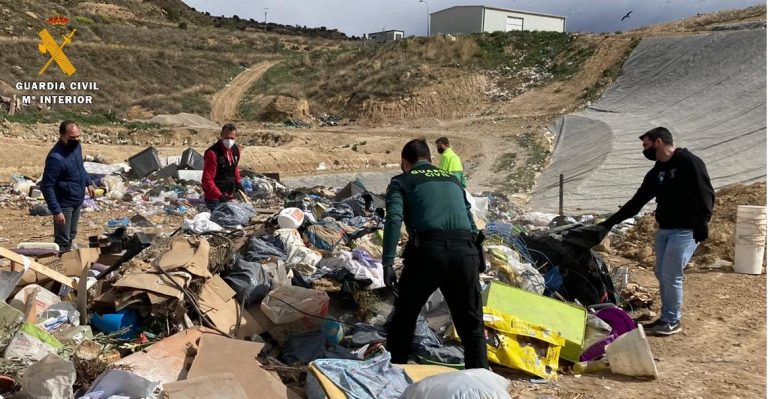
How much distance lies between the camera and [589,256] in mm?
5441

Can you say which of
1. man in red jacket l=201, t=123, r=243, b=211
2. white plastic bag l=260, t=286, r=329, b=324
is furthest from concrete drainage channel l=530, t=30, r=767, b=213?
white plastic bag l=260, t=286, r=329, b=324

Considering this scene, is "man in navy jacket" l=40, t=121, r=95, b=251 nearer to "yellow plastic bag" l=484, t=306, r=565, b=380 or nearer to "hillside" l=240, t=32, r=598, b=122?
"yellow plastic bag" l=484, t=306, r=565, b=380

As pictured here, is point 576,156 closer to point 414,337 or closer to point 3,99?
point 414,337

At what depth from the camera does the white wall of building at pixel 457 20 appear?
140ft

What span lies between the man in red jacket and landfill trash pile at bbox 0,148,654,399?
567 millimetres

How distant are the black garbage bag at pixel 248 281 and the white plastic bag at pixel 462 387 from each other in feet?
6.69

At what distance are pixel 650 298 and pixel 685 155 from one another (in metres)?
1.66

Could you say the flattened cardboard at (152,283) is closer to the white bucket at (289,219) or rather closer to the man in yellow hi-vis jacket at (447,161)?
the white bucket at (289,219)

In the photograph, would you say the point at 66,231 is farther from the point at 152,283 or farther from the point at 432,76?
the point at 432,76

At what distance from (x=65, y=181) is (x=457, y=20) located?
4105 cm

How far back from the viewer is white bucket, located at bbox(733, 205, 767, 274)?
6.68 m

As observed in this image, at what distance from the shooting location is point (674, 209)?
476 cm

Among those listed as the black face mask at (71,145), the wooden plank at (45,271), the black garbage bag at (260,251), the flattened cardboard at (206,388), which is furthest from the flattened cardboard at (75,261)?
the flattened cardboard at (206,388)

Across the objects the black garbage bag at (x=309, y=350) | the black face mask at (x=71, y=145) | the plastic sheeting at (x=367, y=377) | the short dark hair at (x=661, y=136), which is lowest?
the black garbage bag at (x=309, y=350)
